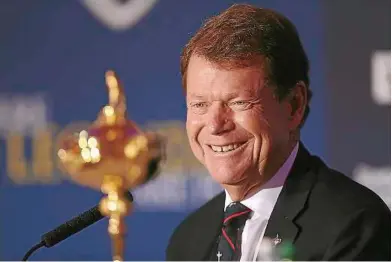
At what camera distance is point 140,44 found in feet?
8.45

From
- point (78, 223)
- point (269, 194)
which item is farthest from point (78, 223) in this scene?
point (269, 194)

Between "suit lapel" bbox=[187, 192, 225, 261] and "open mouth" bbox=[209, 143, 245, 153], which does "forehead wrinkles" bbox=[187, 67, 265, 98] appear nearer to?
"open mouth" bbox=[209, 143, 245, 153]

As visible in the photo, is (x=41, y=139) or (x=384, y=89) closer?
(x=384, y=89)

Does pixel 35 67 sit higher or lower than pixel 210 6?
lower

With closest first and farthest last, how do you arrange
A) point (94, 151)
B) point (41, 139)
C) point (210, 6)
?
1. point (94, 151)
2. point (210, 6)
3. point (41, 139)

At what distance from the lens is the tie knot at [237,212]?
1.41m

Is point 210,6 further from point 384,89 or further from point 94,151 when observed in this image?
point 94,151

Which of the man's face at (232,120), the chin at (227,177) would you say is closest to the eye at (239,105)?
the man's face at (232,120)

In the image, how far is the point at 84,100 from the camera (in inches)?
105

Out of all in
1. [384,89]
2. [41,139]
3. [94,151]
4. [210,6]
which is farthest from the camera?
[41,139]

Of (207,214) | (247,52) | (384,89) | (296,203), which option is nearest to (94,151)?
(247,52)

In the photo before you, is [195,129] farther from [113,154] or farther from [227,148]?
[113,154]

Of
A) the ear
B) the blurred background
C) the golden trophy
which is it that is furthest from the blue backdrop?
the golden trophy

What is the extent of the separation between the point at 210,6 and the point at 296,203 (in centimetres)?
117
